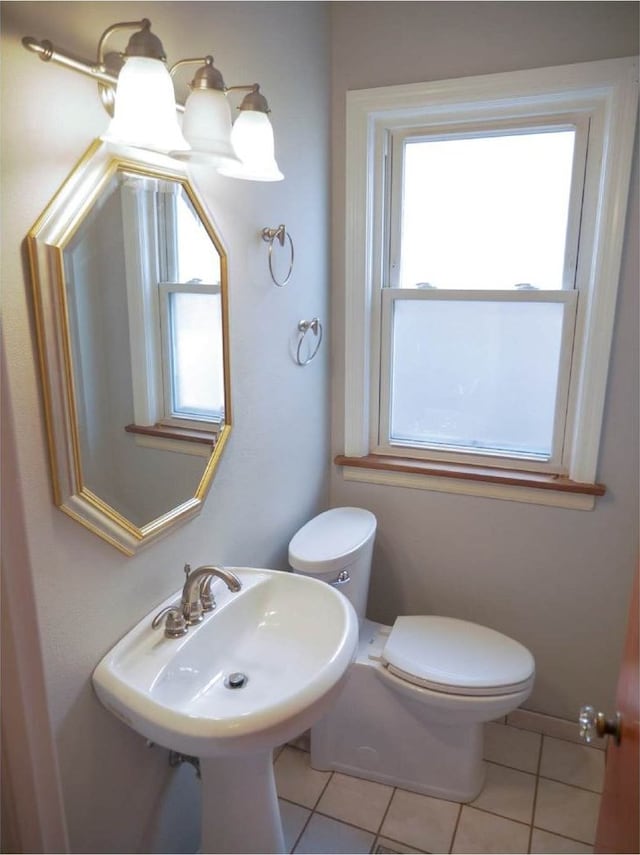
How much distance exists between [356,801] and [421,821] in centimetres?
20

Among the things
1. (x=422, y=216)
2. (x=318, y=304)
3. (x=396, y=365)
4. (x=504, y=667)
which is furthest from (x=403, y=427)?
(x=504, y=667)

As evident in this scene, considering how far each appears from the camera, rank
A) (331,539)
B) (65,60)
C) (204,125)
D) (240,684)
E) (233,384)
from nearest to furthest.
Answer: (65,60), (204,125), (240,684), (233,384), (331,539)

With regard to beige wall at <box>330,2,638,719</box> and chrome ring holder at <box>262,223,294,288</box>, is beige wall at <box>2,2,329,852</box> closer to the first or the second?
chrome ring holder at <box>262,223,294,288</box>

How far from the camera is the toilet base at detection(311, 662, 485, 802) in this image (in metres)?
1.79

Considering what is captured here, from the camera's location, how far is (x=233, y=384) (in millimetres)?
1568

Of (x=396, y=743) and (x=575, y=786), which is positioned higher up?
(x=396, y=743)

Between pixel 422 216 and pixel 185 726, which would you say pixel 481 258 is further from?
pixel 185 726

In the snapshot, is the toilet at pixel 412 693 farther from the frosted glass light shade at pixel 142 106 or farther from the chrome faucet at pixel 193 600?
the frosted glass light shade at pixel 142 106

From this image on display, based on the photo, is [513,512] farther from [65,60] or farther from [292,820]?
[65,60]

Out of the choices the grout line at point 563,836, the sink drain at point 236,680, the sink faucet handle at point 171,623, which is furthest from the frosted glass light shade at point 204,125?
the grout line at point 563,836

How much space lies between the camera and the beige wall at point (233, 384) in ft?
3.10

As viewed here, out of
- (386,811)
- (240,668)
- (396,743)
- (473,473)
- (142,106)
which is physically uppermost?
(142,106)

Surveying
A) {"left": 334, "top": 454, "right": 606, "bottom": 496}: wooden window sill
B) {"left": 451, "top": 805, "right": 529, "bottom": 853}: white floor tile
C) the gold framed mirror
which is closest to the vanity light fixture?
the gold framed mirror

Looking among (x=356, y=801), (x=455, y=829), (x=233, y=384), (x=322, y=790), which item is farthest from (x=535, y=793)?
(x=233, y=384)
